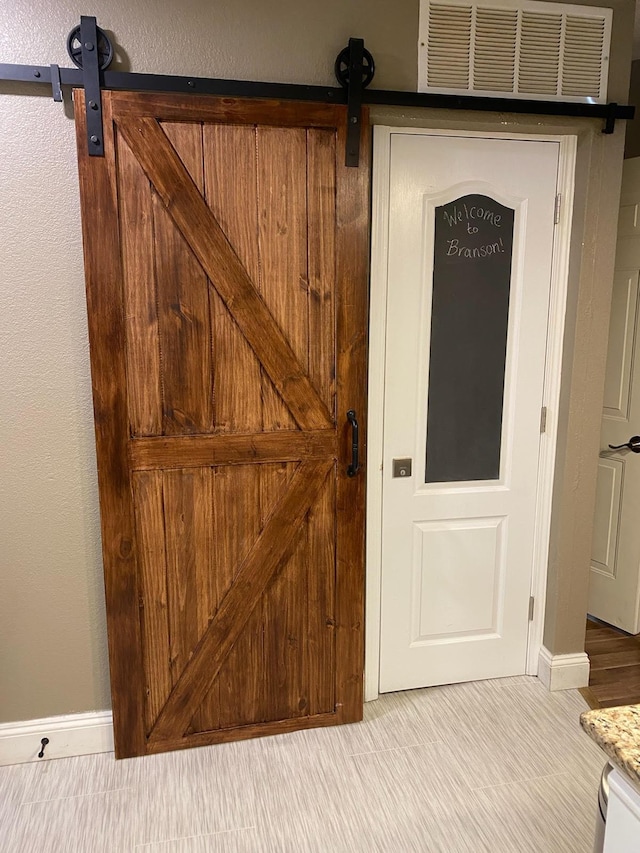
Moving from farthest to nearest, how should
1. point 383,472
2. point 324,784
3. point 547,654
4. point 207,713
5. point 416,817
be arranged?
point 547,654 < point 383,472 < point 207,713 < point 324,784 < point 416,817

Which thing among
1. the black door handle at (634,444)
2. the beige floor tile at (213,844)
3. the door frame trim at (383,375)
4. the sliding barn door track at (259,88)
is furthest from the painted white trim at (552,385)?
the beige floor tile at (213,844)

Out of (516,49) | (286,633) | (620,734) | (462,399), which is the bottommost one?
(286,633)

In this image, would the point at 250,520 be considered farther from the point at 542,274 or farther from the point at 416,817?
the point at 542,274

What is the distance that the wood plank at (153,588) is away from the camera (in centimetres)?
212

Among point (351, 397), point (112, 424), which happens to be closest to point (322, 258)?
point (351, 397)

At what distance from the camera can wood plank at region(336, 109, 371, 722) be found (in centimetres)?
208

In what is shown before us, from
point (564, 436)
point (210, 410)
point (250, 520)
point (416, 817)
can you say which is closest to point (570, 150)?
point (564, 436)

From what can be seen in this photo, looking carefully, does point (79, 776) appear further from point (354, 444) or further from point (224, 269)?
point (224, 269)

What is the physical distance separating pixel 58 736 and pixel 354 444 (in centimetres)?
145

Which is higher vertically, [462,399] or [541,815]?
[462,399]

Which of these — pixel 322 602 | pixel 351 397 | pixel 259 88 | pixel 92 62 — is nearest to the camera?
pixel 92 62

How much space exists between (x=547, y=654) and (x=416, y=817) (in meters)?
0.94

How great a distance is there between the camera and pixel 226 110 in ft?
6.43

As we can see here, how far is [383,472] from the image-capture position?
245cm
